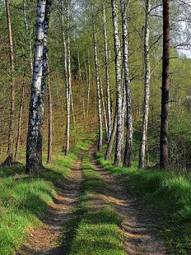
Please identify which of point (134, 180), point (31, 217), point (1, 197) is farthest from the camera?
point (134, 180)

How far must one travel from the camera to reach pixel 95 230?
33.1 feet

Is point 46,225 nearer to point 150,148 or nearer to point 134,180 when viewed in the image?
point 134,180

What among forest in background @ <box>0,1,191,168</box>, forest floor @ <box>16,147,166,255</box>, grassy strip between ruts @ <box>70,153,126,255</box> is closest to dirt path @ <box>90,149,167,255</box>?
forest floor @ <box>16,147,166,255</box>

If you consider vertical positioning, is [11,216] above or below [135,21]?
below

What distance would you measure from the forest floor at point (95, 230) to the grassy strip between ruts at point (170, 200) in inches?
12.0

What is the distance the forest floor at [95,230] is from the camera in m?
9.09

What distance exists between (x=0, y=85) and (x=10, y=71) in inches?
35.1

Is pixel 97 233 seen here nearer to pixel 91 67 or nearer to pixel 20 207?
pixel 20 207

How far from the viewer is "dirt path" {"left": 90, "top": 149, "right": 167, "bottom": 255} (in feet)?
30.7

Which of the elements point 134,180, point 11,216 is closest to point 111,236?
point 11,216

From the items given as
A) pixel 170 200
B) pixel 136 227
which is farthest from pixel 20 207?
pixel 170 200

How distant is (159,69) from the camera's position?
2124 inches

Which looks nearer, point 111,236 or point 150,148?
point 111,236

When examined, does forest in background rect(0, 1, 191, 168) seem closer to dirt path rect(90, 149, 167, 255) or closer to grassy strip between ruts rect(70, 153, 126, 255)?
dirt path rect(90, 149, 167, 255)
